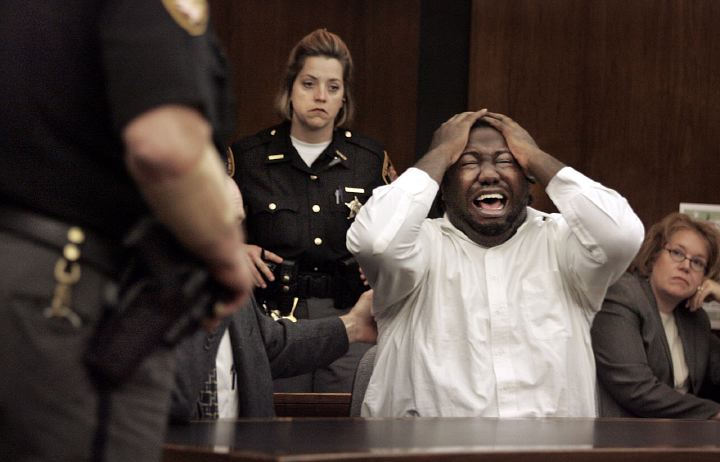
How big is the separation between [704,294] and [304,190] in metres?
1.43

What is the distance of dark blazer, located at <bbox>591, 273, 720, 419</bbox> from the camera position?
385 cm

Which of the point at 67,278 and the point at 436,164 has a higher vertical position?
the point at 436,164

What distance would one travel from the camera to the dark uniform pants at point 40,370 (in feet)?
5.28

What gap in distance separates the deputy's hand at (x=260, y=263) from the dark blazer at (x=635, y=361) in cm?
106

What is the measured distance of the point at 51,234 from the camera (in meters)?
1.65

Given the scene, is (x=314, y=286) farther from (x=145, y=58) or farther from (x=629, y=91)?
(x=145, y=58)

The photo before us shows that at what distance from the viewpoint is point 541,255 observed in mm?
3611

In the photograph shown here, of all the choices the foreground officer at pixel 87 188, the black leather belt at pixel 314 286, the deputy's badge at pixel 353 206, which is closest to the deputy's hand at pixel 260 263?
the black leather belt at pixel 314 286

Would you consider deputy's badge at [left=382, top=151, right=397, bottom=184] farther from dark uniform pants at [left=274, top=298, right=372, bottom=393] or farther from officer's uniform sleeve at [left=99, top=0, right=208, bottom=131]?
officer's uniform sleeve at [left=99, top=0, right=208, bottom=131]

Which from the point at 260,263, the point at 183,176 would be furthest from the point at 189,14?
the point at 260,263

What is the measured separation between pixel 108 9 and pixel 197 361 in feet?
3.91

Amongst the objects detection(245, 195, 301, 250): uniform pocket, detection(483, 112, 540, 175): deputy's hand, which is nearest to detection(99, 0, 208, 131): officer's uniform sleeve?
detection(483, 112, 540, 175): deputy's hand

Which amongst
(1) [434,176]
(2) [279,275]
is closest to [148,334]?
(1) [434,176]

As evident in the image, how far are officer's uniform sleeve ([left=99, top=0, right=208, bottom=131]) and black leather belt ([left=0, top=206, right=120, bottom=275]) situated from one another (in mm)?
159
